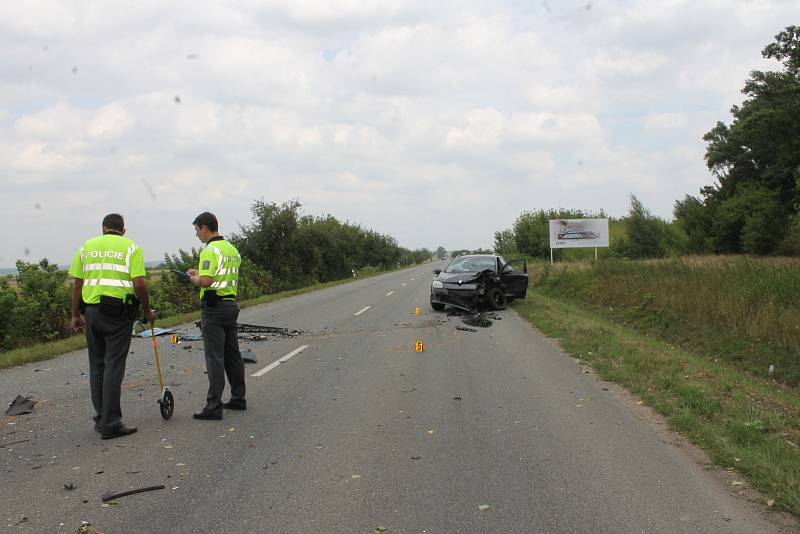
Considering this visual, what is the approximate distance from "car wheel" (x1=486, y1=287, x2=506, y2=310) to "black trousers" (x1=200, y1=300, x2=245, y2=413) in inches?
457

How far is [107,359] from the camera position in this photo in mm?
5730

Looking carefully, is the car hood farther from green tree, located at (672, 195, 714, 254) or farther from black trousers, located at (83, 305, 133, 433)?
green tree, located at (672, 195, 714, 254)

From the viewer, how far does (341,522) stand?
12.5 feet

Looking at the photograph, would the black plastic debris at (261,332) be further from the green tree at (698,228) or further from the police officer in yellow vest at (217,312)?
the green tree at (698,228)

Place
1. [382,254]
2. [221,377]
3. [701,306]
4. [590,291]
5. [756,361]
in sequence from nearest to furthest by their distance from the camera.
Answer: [221,377] < [756,361] < [701,306] < [590,291] < [382,254]

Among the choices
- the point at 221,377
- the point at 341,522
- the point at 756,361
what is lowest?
the point at 756,361

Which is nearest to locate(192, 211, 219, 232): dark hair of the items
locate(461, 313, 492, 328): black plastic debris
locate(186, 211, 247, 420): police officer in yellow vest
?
locate(186, 211, 247, 420): police officer in yellow vest

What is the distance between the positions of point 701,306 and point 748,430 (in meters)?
10.8

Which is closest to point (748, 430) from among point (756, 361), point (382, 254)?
point (756, 361)

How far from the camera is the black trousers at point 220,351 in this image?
624 centimetres

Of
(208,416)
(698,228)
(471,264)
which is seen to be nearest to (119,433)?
(208,416)

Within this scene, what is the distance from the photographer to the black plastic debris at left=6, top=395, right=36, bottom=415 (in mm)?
6645

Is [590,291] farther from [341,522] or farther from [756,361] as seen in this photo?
[341,522]

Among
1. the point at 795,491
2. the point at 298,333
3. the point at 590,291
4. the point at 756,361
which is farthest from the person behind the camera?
the point at 590,291
